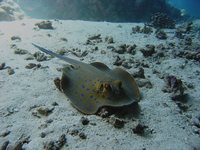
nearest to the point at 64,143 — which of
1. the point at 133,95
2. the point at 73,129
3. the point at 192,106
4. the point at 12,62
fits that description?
the point at 73,129

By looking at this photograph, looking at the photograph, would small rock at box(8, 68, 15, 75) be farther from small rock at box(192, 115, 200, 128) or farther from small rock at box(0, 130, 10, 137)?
small rock at box(192, 115, 200, 128)

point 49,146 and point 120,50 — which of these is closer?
point 49,146

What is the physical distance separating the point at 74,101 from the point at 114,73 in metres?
1.49

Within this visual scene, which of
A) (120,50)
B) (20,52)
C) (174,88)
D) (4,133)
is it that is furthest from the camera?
(120,50)

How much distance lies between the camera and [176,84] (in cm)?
514

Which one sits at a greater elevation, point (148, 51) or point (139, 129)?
point (148, 51)

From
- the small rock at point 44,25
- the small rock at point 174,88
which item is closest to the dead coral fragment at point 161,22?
the small rock at point 44,25

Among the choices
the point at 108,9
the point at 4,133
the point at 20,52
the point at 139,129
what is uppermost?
the point at 108,9

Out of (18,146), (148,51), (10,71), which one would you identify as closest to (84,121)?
(18,146)

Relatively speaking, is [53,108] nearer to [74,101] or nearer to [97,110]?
[74,101]

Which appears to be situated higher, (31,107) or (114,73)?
(114,73)

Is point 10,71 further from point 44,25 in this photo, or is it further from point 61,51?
point 44,25

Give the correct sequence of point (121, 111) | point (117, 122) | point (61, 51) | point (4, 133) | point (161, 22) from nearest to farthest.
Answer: point (4, 133) < point (117, 122) < point (121, 111) < point (61, 51) < point (161, 22)

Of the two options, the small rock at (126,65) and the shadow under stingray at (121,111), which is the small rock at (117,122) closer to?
the shadow under stingray at (121,111)
